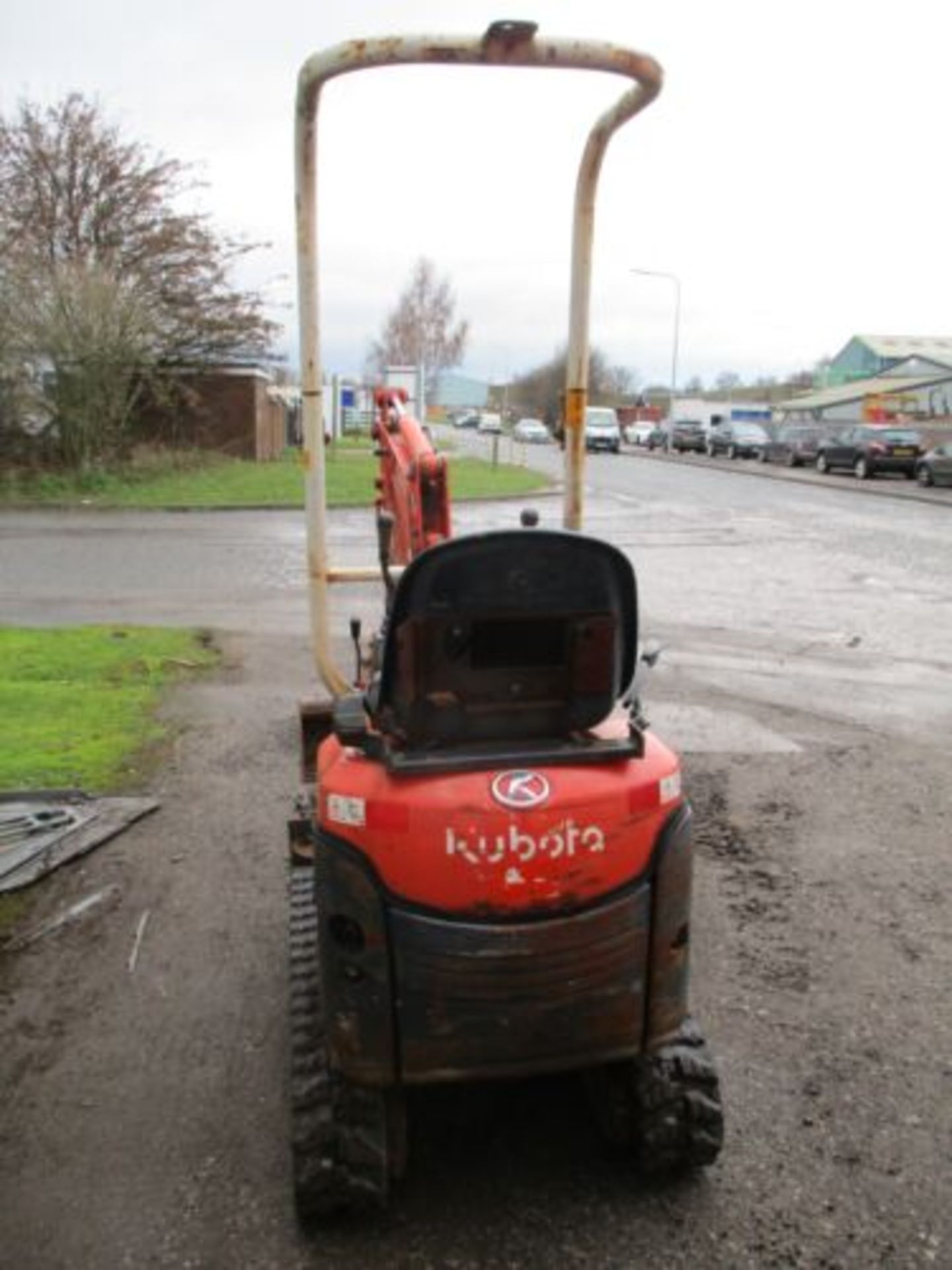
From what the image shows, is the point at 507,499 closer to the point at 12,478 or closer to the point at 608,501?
the point at 608,501

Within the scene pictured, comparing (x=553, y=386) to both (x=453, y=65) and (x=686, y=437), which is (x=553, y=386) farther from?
(x=453, y=65)

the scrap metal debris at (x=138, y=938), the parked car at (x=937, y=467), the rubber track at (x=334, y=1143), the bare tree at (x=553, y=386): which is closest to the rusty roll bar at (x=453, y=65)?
the scrap metal debris at (x=138, y=938)

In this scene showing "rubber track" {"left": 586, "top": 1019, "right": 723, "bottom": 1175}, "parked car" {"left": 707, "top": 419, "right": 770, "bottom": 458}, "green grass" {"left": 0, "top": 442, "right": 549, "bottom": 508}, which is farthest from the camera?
"parked car" {"left": 707, "top": 419, "right": 770, "bottom": 458}

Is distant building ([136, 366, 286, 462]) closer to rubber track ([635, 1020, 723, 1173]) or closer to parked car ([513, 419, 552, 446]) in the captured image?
rubber track ([635, 1020, 723, 1173])

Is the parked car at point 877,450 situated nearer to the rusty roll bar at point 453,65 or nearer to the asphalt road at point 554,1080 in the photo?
the asphalt road at point 554,1080

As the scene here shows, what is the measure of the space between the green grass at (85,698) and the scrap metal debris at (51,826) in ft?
0.64

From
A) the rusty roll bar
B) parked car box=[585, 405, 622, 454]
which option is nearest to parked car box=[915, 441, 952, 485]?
parked car box=[585, 405, 622, 454]

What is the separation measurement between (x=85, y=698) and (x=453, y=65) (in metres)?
5.15

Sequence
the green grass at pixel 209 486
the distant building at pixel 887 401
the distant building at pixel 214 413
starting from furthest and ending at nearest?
the distant building at pixel 887 401, the distant building at pixel 214 413, the green grass at pixel 209 486

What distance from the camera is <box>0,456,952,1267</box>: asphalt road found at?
278 cm

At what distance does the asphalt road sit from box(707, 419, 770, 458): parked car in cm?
3960

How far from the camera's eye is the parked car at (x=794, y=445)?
41.1 meters

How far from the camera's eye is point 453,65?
132 inches

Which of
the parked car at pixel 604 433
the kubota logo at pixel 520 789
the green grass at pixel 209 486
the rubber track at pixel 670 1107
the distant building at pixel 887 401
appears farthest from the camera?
the distant building at pixel 887 401
